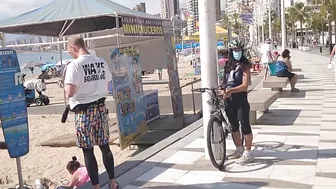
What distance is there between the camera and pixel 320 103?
11.0 metres

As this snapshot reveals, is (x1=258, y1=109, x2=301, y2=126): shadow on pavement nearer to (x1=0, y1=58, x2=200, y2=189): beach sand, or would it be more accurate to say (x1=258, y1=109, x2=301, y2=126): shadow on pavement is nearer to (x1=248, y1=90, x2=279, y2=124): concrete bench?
(x1=248, y1=90, x2=279, y2=124): concrete bench

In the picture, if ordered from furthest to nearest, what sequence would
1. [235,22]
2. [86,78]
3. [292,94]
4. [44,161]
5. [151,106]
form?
[235,22] → [292,94] → [151,106] → [44,161] → [86,78]

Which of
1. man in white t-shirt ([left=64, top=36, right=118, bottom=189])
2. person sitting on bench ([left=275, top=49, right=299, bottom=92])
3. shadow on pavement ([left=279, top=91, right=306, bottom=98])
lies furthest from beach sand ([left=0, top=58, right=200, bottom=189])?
person sitting on bench ([left=275, top=49, right=299, bottom=92])

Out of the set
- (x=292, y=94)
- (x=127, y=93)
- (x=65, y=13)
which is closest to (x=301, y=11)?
(x=292, y=94)

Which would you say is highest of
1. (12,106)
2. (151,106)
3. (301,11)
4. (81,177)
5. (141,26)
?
(301,11)

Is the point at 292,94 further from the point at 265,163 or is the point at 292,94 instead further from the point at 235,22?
the point at 235,22

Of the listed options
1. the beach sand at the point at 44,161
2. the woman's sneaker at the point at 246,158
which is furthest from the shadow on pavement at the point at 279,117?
the woman's sneaker at the point at 246,158

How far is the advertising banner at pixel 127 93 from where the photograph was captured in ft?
26.2

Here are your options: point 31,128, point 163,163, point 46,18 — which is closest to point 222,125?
point 163,163

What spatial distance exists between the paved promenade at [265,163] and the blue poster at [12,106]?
1.33m

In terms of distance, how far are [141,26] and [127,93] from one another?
2.20 m

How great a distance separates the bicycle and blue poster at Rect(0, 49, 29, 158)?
2.10m

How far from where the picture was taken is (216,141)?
18.1 ft

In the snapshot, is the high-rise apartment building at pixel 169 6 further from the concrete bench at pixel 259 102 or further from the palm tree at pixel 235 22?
the concrete bench at pixel 259 102
